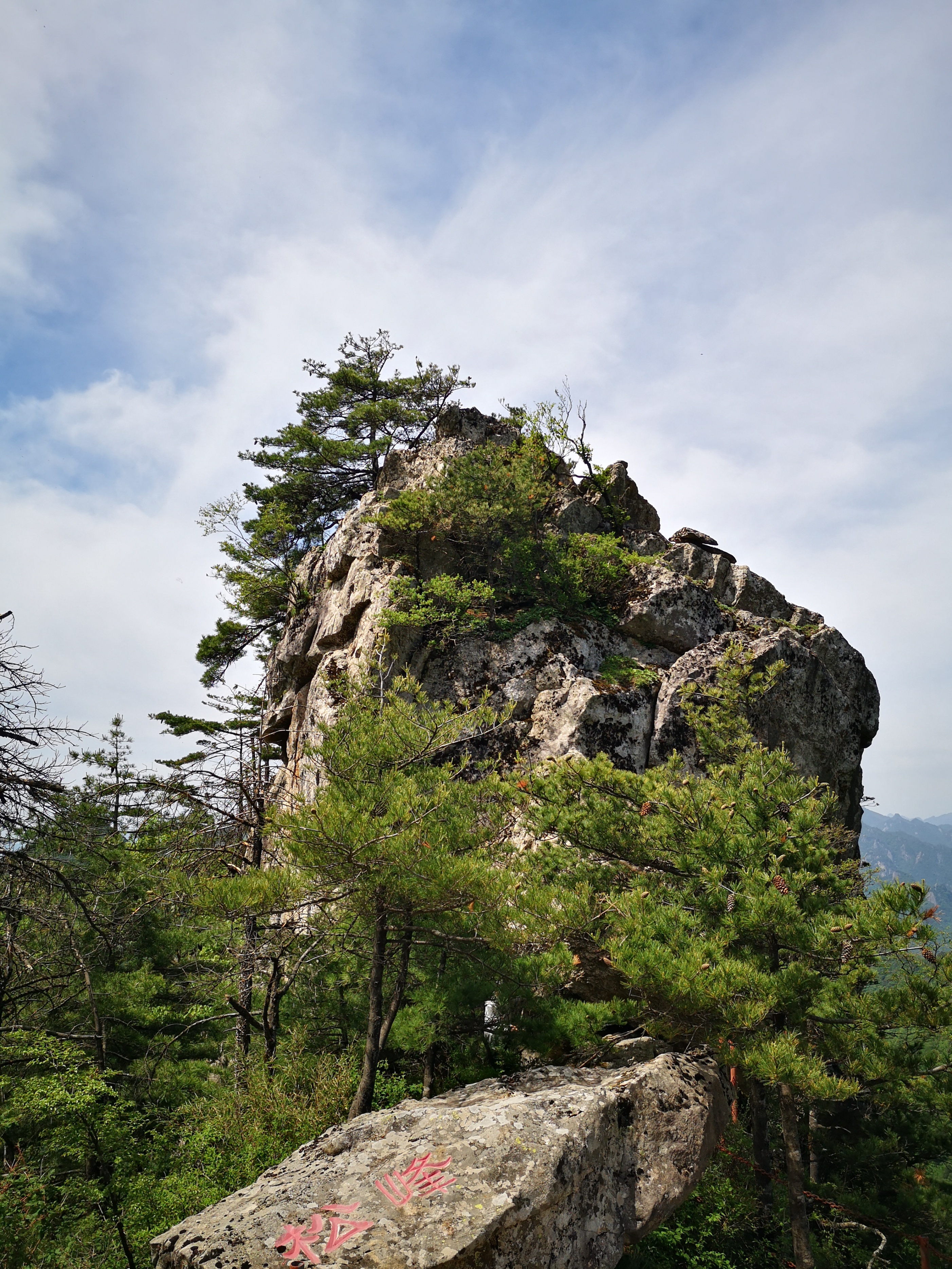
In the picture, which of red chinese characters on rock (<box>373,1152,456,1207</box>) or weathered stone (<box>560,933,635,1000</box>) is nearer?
red chinese characters on rock (<box>373,1152,456,1207</box>)

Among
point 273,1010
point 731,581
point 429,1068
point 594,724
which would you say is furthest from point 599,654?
point 273,1010

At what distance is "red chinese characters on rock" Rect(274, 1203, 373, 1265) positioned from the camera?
12.7 ft

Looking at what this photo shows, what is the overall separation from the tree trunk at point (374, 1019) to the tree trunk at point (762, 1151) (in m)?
5.28

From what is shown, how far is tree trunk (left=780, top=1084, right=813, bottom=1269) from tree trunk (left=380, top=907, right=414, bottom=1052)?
3851 millimetres

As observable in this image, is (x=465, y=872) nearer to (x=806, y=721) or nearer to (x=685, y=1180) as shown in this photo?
(x=685, y=1180)

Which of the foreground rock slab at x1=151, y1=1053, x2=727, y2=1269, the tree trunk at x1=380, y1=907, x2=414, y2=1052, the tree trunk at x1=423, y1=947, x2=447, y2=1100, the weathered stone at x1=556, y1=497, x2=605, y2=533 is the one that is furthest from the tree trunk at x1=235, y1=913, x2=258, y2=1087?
the weathered stone at x1=556, y1=497, x2=605, y2=533

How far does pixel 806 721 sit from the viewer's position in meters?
12.7

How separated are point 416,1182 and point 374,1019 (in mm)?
2704

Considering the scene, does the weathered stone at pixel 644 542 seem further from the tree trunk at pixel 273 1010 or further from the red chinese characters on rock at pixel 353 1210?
the red chinese characters on rock at pixel 353 1210

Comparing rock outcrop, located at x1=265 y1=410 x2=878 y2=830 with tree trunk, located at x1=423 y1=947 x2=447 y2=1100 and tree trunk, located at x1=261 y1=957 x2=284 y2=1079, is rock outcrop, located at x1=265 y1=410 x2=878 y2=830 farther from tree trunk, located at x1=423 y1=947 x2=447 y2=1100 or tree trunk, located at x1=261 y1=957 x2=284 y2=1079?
tree trunk, located at x1=423 y1=947 x2=447 y2=1100

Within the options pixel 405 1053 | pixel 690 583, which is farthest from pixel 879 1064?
pixel 690 583

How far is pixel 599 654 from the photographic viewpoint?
13289 mm

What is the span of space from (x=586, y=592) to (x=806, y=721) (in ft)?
16.4

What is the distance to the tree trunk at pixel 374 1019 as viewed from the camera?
6641mm
